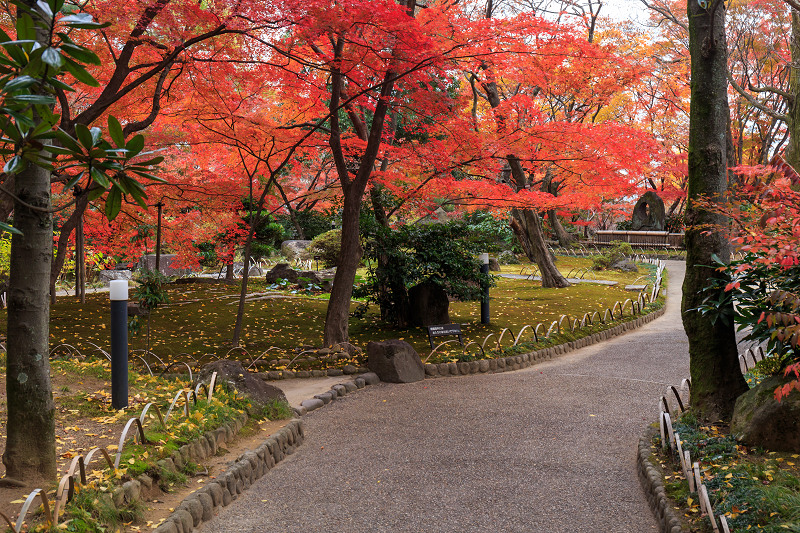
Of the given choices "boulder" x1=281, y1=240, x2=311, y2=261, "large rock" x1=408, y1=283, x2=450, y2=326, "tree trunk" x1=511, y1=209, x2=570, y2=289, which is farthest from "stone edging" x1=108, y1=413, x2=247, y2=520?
"boulder" x1=281, y1=240, x2=311, y2=261

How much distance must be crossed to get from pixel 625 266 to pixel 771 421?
1810 centimetres

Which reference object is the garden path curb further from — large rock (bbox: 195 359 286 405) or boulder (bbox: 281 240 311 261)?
boulder (bbox: 281 240 311 261)

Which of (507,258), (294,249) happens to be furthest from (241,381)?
(507,258)

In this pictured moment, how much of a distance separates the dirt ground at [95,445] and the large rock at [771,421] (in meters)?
3.79

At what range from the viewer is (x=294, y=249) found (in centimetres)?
2323

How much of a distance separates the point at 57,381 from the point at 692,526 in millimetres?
5830

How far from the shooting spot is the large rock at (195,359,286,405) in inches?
245

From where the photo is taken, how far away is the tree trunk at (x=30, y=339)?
3.70m

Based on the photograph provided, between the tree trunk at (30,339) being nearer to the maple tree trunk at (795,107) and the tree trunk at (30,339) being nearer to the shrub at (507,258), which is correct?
the maple tree trunk at (795,107)

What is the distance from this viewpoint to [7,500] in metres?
3.56

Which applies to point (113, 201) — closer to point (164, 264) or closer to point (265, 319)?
point (265, 319)

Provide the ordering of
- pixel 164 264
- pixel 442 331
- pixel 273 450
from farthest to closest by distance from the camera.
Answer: pixel 164 264
pixel 442 331
pixel 273 450

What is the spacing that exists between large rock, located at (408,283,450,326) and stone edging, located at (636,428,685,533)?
18.3ft

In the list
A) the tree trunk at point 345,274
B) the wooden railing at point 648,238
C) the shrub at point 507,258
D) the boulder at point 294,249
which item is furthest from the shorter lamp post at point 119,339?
the wooden railing at point 648,238
